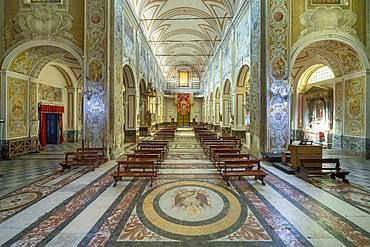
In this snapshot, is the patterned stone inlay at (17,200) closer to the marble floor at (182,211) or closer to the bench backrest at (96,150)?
the marble floor at (182,211)

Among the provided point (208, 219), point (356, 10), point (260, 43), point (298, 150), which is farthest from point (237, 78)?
point (208, 219)

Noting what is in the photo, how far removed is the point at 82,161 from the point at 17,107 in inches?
208

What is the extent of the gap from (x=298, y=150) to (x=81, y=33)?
9834 mm

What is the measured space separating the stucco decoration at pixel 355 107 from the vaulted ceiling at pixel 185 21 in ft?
26.8

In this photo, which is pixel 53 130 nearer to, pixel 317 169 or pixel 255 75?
pixel 255 75

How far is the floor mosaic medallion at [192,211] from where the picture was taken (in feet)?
→ 11.0

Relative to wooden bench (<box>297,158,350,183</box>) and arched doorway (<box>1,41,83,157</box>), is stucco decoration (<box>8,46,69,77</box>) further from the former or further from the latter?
wooden bench (<box>297,158,350,183</box>)

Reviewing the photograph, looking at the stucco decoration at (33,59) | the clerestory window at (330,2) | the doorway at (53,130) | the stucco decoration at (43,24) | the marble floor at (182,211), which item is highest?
the clerestory window at (330,2)

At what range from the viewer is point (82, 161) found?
7.23 m

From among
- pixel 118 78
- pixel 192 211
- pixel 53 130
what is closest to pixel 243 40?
pixel 118 78

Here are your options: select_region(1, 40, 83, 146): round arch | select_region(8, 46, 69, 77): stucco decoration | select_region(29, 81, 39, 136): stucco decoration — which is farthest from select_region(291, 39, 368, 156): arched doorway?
select_region(29, 81, 39, 136): stucco decoration

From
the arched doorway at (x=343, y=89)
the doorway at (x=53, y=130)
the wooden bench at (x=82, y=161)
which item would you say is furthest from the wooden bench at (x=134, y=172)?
the doorway at (x=53, y=130)

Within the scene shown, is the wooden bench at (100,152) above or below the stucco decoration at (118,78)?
below

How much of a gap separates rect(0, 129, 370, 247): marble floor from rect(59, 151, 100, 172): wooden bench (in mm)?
475
